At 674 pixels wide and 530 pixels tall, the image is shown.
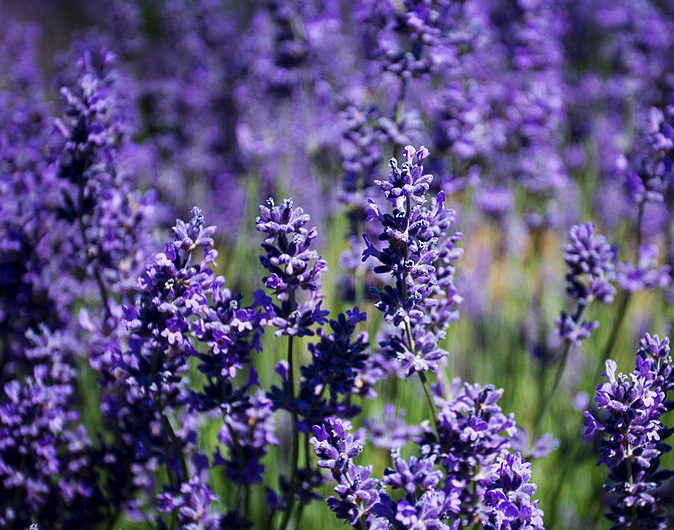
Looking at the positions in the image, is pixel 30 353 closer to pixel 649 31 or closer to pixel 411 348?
pixel 411 348

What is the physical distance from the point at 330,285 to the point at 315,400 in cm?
218

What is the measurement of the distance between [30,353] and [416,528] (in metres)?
1.43

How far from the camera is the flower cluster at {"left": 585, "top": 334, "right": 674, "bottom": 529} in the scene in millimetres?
1544

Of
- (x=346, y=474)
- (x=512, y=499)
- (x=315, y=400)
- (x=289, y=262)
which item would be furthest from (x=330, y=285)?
(x=512, y=499)

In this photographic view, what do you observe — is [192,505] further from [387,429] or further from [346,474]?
[387,429]

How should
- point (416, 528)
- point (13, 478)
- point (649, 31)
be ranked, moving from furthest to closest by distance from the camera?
point (649, 31) → point (13, 478) → point (416, 528)

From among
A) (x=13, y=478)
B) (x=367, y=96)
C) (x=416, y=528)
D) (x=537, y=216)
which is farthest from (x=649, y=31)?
(x=13, y=478)

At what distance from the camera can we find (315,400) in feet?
5.91

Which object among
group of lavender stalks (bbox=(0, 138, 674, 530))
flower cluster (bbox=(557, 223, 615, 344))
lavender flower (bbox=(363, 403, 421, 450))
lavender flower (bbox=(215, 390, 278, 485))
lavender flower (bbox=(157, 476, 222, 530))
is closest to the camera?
group of lavender stalks (bbox=(0, 138, 674, 530))

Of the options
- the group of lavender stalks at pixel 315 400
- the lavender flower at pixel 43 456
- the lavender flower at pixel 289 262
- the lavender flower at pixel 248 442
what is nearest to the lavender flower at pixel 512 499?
the group of lavender stalks at pixel 315 400

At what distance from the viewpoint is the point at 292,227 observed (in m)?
1.59

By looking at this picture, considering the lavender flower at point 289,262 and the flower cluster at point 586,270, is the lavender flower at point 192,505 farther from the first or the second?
the flower cluster at point 586,270

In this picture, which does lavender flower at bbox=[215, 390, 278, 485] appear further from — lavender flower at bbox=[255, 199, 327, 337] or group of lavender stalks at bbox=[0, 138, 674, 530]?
lavender flower at bbox=[255, 199, 327, 337]

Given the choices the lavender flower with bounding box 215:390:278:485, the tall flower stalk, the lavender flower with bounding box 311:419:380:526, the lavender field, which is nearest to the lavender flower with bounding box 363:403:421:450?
the lavender field
